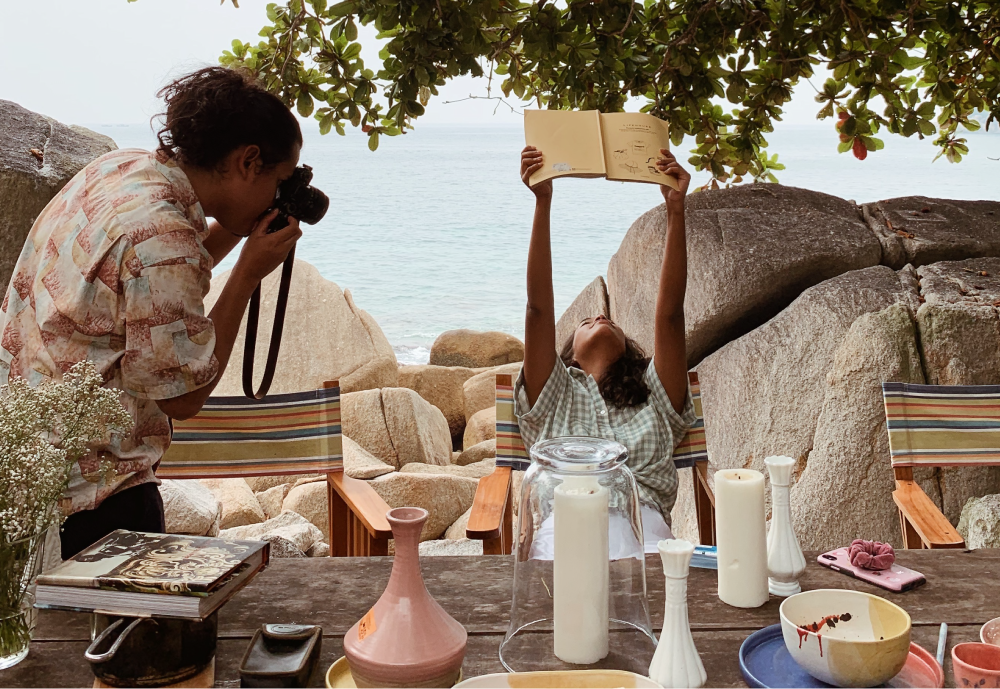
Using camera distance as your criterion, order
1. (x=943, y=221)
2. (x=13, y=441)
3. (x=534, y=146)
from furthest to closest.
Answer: (x=943, y=221) → (x=534, y=146) → (x=13, y=441)

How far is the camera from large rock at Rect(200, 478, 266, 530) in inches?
164

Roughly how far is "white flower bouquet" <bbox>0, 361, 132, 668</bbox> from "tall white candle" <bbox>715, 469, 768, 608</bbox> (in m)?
0.94

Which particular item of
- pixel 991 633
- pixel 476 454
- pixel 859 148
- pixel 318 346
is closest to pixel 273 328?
pixel 991 633

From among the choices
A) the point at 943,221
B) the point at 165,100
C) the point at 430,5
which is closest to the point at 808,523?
the point at 943,221

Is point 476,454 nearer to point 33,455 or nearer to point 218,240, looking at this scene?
point 218,240

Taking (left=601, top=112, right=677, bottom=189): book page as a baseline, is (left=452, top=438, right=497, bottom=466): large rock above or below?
below

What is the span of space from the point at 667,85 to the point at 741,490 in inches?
95.5

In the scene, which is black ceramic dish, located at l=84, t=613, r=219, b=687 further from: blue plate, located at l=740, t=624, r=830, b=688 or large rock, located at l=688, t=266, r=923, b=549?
large rock, located at l=688, t=266, r=923, b=549

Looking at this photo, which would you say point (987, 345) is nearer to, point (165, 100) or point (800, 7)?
point (800, 7)

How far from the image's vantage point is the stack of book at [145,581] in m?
1.15

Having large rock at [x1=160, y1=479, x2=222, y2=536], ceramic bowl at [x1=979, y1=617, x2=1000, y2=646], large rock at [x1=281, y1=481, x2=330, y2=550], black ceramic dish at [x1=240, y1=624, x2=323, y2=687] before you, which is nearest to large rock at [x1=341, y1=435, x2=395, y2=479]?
large rock at [x1=281, y1=481, x2=330, y2=550]

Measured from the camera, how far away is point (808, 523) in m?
3.23

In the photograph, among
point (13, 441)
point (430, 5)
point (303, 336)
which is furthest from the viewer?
point (303, 336)

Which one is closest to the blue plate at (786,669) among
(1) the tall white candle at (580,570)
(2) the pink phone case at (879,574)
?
(1) the tall white candle at (580,570)
